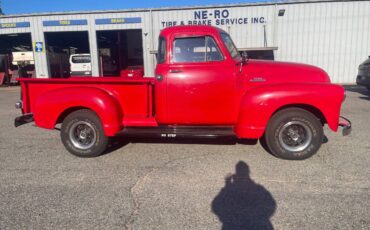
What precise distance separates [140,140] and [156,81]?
155 centimetres

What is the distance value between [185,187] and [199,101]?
1.57 meters

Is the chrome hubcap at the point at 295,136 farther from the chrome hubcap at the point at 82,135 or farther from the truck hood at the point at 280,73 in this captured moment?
the chrome hubcap at the point at 82,135

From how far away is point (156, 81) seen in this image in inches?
190

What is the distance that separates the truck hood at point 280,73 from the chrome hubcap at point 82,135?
2.78 metres

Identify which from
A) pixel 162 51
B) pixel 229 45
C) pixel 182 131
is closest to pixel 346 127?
pixel 229 45

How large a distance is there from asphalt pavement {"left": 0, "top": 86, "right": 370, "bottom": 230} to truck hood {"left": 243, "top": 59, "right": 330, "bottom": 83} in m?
1.26

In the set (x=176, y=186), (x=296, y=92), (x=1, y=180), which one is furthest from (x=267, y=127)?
(x=1, y=180)

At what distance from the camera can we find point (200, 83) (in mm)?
4711

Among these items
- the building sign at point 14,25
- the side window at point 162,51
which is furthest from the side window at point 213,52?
the building sign at point 14,25

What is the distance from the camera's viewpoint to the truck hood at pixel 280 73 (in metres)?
4.80

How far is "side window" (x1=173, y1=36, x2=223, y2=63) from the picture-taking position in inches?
189

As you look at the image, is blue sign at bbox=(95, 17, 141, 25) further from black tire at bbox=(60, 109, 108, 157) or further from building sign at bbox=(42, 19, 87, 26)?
black tire at bbox=(60, 109, 108, 157)

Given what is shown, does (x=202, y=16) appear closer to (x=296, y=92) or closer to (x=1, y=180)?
(x=296, y=92)

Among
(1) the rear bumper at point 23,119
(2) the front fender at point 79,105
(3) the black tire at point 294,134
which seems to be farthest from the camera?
(1) the rear bumper at point 23,119
